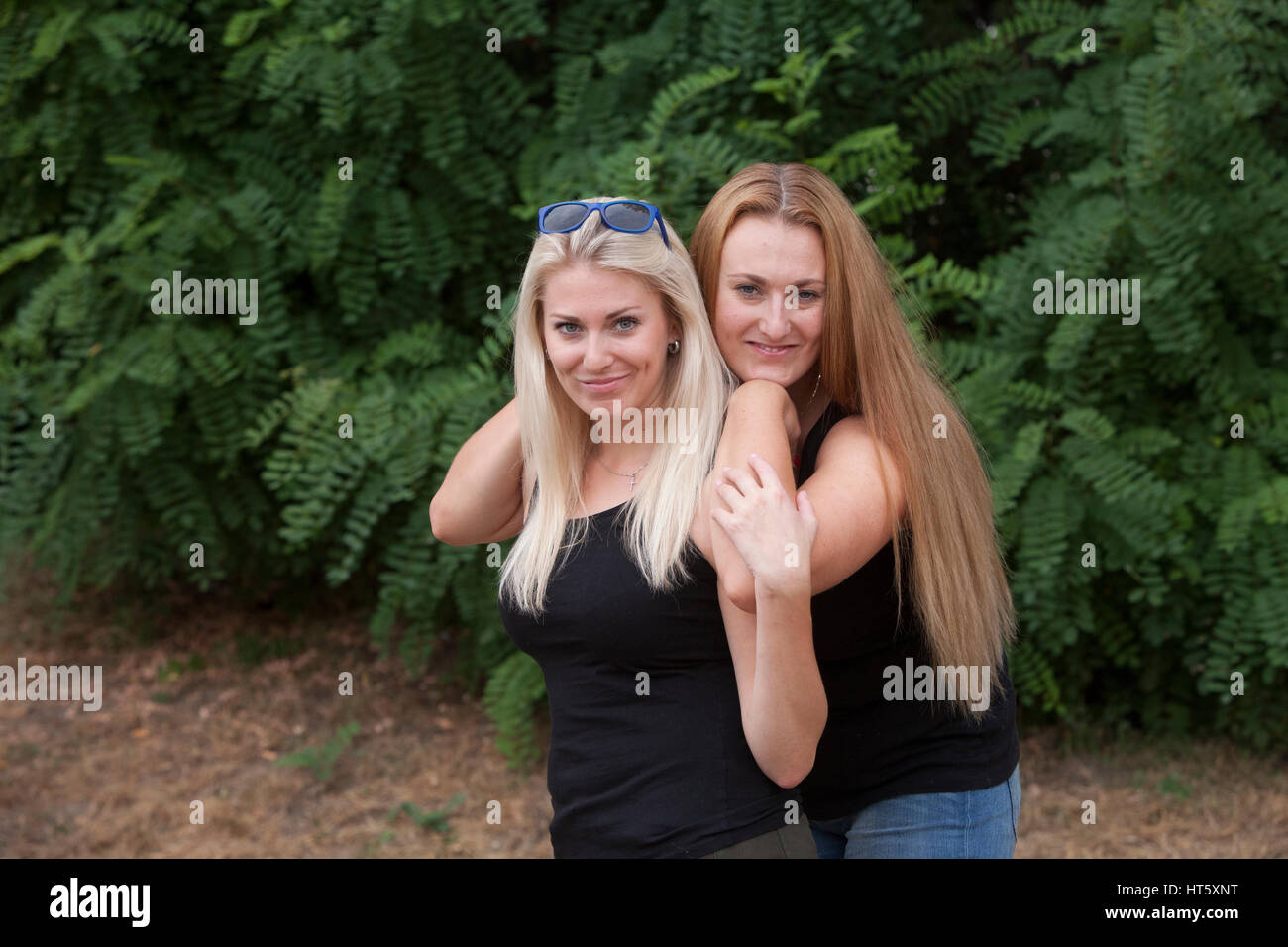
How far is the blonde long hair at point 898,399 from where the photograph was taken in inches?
79.1

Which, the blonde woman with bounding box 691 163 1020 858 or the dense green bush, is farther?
the dense green bush

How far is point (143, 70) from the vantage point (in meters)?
4.94

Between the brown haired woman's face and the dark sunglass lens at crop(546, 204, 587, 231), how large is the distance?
0.96 ft

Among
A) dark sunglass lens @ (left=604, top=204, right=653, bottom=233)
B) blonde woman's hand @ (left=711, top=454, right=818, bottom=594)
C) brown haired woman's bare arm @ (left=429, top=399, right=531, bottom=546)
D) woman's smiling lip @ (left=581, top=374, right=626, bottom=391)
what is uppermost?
dark sunglass lens @ (left=604, top=204, right=653, bottom=233)

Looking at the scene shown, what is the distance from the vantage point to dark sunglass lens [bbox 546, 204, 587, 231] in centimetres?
203

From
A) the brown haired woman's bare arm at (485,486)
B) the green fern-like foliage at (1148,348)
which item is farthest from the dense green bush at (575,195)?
the brown haired woman's bare arm at (485,486)

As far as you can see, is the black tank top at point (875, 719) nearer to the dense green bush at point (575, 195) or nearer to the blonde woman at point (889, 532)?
the blonde woman at point (889, 532)

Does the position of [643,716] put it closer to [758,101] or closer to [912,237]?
[758,101]

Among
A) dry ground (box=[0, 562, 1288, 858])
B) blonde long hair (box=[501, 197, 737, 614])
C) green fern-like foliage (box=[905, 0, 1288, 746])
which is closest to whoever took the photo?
blonde long hair (box=[501, 197, 737, 614])

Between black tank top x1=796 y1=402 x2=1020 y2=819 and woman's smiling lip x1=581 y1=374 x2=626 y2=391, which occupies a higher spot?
woman's smiling lip x1=581 y1=374 x2=626 y2=391

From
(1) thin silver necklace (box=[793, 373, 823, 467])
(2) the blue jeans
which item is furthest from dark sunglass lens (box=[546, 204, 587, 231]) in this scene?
(2) the blue jeans

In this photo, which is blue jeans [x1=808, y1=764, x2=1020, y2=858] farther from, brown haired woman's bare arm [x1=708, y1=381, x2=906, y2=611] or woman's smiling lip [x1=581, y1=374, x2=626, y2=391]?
woman's smiling lip [x1=581, y1=374, x2=626, y2=391]

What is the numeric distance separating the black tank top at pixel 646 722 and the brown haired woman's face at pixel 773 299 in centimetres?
43

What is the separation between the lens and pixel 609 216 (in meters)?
2.02
